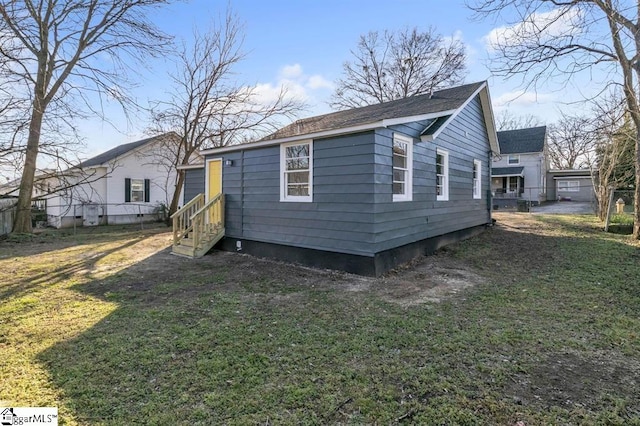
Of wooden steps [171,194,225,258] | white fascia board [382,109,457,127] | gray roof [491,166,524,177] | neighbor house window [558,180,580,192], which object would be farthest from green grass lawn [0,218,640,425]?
neighbor house window [558,180,580,192]

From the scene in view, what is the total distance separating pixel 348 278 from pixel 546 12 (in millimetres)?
8288

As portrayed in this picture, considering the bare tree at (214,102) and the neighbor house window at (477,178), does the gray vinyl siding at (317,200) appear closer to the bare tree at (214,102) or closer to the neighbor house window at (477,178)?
the neighbor house window at (477,178)

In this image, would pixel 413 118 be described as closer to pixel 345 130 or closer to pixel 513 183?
pixel 345 130

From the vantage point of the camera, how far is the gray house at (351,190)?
6.36m

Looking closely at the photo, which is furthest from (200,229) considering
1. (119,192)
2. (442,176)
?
(119,192)

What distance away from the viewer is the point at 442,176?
29.9 ft

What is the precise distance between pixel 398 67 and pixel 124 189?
18.7 m

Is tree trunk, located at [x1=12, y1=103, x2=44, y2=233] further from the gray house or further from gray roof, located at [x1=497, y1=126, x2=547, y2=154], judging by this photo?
gray roof, located at [x1=497, y1=126, x2=547, y2=154]

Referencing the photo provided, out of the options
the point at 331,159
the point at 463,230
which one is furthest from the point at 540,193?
the point at 331,159

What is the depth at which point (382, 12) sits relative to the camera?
1023 cm

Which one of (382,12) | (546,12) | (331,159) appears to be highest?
(382,12)

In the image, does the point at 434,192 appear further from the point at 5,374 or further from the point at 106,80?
the point at 106,80

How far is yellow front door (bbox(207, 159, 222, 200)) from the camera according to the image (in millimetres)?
9391

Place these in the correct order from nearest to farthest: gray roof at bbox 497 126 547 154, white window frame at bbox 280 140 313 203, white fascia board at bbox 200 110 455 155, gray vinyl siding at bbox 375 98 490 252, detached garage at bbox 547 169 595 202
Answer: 1. white fascia board at bbox 200 110 455 155
2. gray vinyl siding at bbox 375 98 490 252
3. white window frame at bbox 280 140 313 203
4. gray roof at bbox 497 126 547 154
5. detached garage at bbox 547 169 595 202
